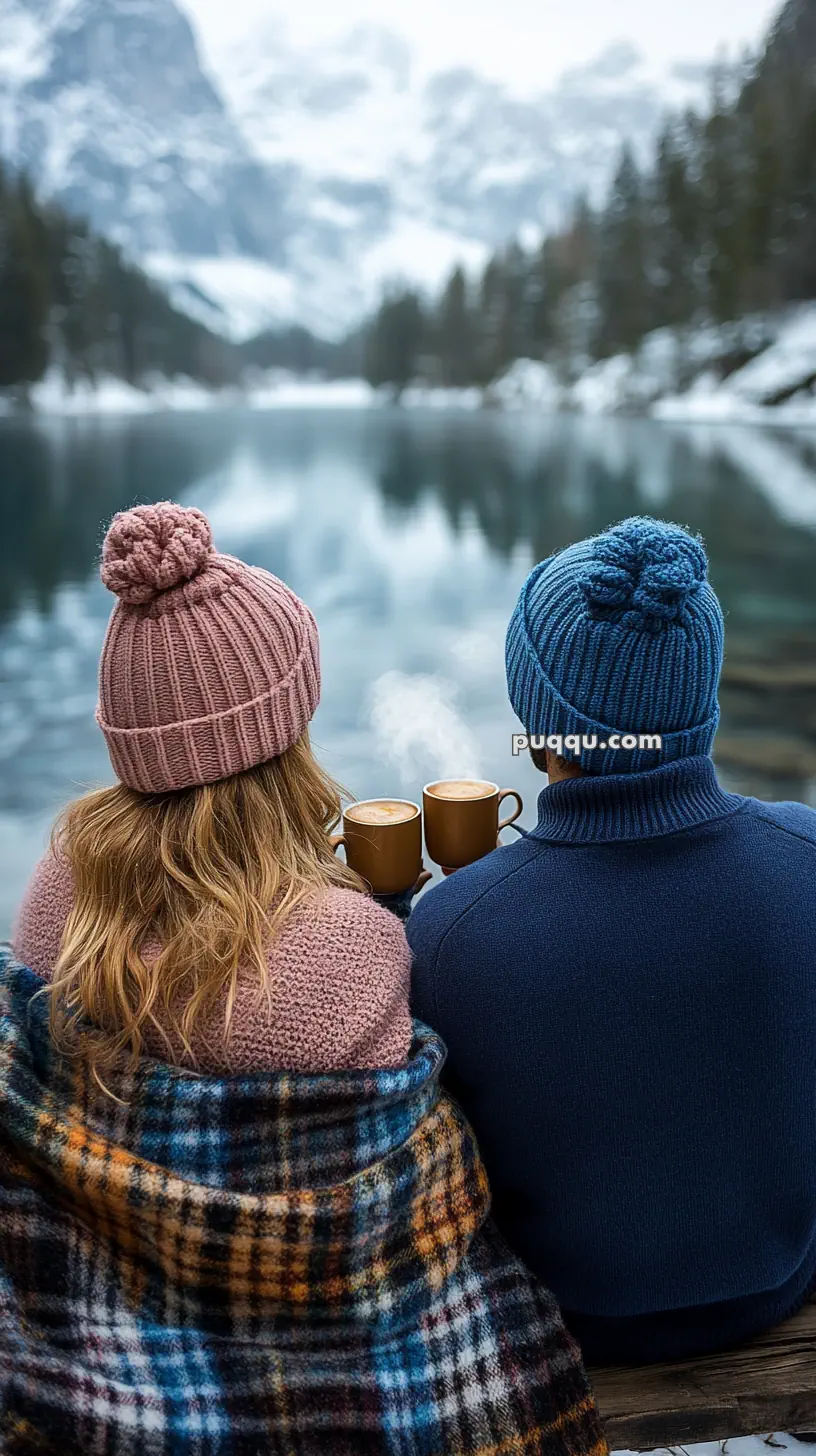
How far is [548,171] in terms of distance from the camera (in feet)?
68.4

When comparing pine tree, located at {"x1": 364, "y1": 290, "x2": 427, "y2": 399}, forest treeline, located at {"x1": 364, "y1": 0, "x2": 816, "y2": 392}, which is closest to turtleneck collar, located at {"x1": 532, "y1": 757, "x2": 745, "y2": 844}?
forest treeline, located at {"x1": 364, "y1": 0, "x2": 816, "y2": 392}

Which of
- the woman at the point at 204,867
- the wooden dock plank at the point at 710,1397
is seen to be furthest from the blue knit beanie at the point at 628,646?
the wooden dock plank at the point at 710,1397

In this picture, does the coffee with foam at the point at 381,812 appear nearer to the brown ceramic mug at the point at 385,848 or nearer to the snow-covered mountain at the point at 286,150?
the brown ceramic mug at the point at 385,848

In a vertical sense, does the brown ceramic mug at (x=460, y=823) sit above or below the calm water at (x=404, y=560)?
above

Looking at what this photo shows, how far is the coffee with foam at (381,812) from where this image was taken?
111cm

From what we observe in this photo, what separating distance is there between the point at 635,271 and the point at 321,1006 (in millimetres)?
21003

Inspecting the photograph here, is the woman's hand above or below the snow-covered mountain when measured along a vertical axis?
below

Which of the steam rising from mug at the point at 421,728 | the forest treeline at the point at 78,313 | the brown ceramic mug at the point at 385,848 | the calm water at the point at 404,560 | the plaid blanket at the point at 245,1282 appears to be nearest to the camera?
the plaid blanket at the point at 245,1282

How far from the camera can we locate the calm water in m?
4.35

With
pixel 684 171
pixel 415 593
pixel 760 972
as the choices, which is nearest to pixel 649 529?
pixel 760 972

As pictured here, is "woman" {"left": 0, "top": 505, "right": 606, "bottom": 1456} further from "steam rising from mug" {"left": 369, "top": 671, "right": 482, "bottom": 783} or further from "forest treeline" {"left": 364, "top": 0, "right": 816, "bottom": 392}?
"forest treeline" {"left": 364, "top": 0, "right": 816, "bottom": 392}

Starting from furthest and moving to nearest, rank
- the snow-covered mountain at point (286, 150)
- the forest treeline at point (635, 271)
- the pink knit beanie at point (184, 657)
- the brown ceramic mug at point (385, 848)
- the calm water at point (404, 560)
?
the snow-covered mountain at point (286, 150), the forest treeline at point (635, 271), the calm water at point (404, 560), the brown ceramic mug at point (385, 848), the pink knit beanie at point (184, 657)

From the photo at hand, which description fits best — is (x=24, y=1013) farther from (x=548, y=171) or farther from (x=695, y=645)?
(x=548, y=171)

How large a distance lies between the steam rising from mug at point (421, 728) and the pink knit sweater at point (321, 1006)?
9.16 feet
